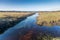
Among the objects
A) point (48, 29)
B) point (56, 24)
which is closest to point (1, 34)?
point (48, 29)

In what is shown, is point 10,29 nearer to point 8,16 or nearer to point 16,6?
point 8,16

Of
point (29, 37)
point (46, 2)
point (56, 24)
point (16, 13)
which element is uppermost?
point (46, 2)

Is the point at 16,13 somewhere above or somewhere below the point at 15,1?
below

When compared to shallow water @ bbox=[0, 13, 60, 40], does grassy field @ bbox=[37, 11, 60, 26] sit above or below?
above

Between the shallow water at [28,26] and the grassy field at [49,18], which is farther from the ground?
the grassy field at [49,18]

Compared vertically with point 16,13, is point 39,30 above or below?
below

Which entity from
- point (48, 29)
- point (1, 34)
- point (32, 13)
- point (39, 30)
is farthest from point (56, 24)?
point (1, 34)

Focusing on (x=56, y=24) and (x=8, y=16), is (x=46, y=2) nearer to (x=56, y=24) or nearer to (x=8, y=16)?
(x=56, y=24)
